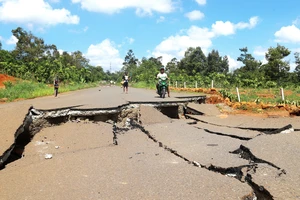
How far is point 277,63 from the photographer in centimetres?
3234

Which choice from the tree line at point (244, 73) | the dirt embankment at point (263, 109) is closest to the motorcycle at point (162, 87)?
the dirt embankment at point (263, 109)

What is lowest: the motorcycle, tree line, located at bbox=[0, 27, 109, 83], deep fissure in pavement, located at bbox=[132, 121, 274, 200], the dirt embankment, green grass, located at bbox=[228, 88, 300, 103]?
deep fissure in pavement, located at bbox=[132, 121, 274, 200]

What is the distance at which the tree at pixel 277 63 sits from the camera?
3228cm

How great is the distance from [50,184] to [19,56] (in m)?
47.0

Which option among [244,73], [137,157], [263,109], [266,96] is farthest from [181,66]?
[137,157]

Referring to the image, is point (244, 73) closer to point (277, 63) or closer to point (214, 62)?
point (277, 63)

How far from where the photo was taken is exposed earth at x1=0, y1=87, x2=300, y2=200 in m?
3.41

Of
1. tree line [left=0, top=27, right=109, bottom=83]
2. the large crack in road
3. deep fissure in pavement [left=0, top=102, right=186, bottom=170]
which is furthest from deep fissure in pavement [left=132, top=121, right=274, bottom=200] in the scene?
tree line [left=0, top=27, right=109, bottom=83]

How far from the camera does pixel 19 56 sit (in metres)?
45.4

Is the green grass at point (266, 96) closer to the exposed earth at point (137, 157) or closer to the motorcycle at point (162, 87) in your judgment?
the motorcycle at point (162, 87)

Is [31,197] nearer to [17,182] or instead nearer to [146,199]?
[17,182]

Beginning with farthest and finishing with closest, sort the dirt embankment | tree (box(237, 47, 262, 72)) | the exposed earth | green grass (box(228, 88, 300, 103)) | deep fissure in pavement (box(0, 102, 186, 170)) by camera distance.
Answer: tree (box(237, 47, 262, 72)) < green grass (box(228, 88, 300, 103)) < the dirt embankment < deep fissure in pavement (box(0, 102, 186, 170)) < the exposed earth

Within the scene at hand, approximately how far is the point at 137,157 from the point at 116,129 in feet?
8.21

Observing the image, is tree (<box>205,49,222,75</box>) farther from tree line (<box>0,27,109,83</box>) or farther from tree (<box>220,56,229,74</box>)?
tree line (<box>0,27,109,83</box>)
